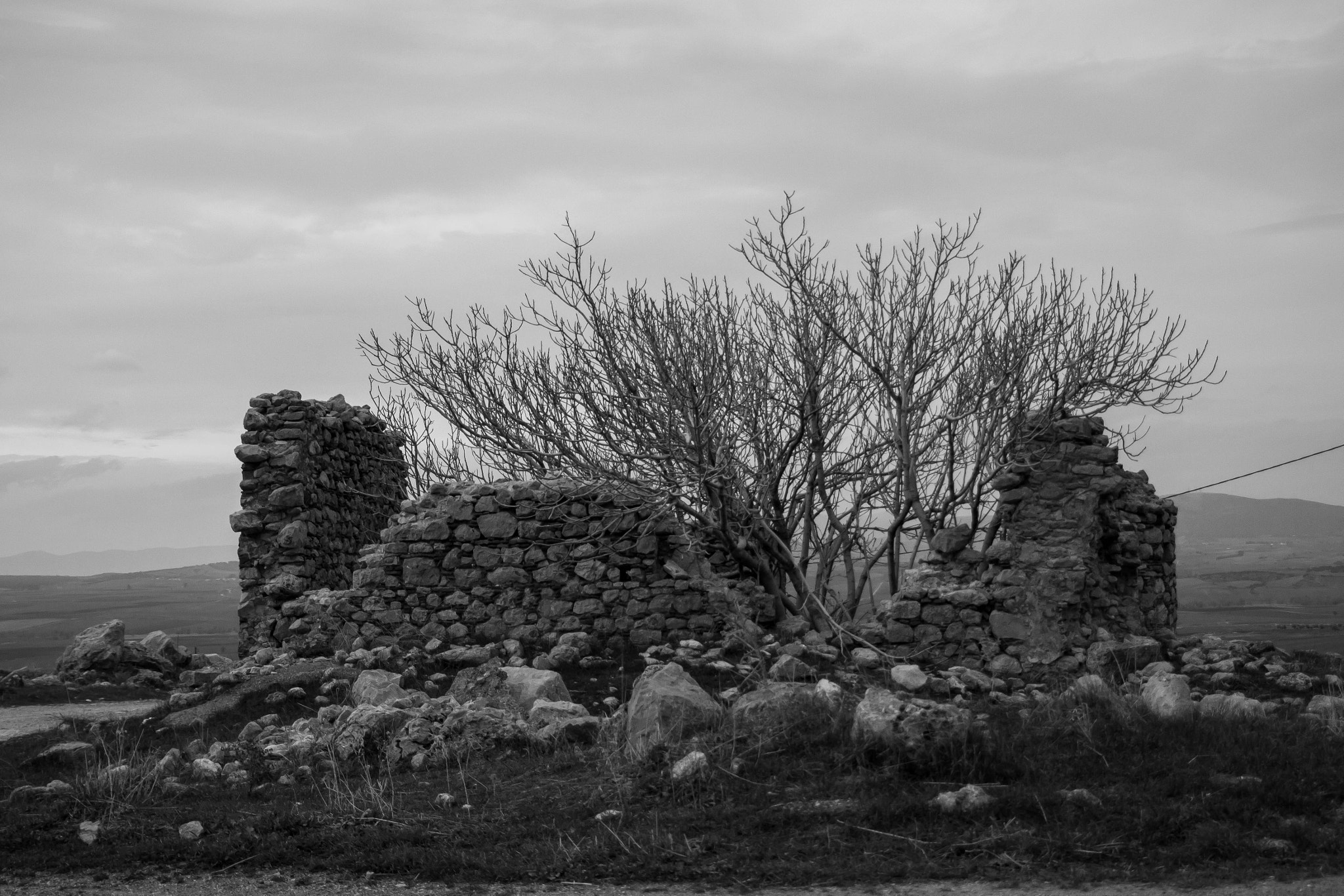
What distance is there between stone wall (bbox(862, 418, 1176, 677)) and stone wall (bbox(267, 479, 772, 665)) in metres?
1.74

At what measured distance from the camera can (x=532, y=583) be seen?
38.7 feet

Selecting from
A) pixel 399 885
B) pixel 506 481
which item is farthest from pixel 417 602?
pixel 399 885

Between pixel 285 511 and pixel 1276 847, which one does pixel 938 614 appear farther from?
pixel 285 511

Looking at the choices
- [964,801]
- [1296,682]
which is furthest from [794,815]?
[1296,682]

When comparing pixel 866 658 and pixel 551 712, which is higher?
pixel 551 712

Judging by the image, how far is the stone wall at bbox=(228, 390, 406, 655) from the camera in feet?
44.1

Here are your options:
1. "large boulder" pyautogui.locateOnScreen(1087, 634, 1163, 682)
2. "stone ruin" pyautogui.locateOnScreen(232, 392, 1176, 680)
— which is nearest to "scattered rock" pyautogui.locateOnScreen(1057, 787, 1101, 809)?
"large boulder" pyautogui.locateOnScreen(1087, 634, 1163, 682)

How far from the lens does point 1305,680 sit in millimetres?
9898

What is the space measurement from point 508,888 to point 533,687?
3.46 metres

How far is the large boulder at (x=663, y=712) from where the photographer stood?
21.5ft

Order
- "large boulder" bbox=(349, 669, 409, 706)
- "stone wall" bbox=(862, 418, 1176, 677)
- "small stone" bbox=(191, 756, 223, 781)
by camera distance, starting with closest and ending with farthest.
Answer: "small stone" bbox=(191, 756, 223, 781) → "large boulder" bbox=(349, 669, 409, 706) → "stone wall" bbox=(862, 418, 1176, 677)

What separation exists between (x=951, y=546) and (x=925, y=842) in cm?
662

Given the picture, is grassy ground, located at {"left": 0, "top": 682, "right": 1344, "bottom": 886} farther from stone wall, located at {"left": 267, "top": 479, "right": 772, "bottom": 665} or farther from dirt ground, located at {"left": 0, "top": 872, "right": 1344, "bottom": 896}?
stone wall, located at {"left": 267, "top": 479, "right": 772, "bottom": 665}

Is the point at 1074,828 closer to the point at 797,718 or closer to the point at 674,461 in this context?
the point at 797,718
